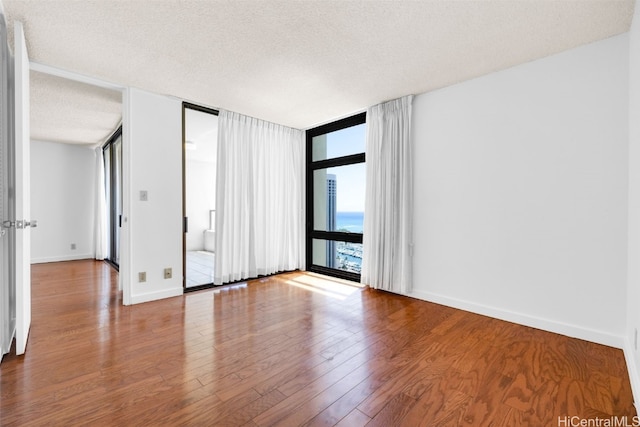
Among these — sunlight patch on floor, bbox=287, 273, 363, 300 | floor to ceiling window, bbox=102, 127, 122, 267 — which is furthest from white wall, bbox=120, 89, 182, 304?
floor to ceiling window, bbox=102, 127, 122, 267

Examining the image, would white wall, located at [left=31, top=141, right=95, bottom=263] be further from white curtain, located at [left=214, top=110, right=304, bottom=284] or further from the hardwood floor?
white curtain, located at [left=214, top=110, right=304, bottom=284]

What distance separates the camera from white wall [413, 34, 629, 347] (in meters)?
2.17

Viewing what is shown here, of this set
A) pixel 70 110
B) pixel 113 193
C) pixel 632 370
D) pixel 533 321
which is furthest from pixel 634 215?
pixel 113 193

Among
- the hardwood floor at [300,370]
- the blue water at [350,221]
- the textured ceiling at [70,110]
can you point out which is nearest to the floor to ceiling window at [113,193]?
the textured ceiling at [70,110]

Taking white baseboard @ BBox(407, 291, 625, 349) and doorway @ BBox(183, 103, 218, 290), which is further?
doorway @ BBox(183, 103, 218, 290)

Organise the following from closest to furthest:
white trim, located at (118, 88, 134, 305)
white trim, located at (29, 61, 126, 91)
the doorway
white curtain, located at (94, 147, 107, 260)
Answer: white trim, located at (29, 61, 126, 91) < white trim, located at (118, 88, 134, 305) < white curtain, located at (94, 147, 107, 260) < the doorway

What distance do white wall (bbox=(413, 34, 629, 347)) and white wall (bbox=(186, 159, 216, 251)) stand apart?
20.0ft

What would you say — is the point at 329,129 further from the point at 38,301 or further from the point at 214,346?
the point at 38,301

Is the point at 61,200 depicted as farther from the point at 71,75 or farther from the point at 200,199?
the point at 71,75

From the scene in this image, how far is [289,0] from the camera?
1815 millimetres

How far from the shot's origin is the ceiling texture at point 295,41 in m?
1.89

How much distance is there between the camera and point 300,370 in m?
1.81

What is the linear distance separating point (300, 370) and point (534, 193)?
7.87 feet

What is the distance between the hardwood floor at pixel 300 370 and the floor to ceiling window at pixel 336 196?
4.45 feet
